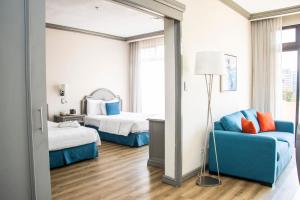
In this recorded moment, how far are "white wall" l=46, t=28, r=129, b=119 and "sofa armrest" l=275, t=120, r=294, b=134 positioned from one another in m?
4.36

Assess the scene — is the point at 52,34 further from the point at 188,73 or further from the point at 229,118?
the point at 229,118

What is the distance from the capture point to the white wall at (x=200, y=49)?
3363 mm

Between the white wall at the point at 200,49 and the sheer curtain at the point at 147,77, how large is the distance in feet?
8.42

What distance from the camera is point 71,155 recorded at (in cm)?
417

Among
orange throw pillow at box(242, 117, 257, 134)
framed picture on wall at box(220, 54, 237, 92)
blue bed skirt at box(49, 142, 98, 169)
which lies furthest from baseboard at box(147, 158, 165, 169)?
framed picture on wall at box(220, 54, 237, 92)

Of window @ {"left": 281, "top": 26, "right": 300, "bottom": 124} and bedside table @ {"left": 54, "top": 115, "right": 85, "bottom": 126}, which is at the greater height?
window @ {"left": 281, "top": 26, "right": 300, "bottom": 124}

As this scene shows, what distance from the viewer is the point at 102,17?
518 centimetres

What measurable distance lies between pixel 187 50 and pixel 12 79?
234 centimetres

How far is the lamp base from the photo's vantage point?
3246mm

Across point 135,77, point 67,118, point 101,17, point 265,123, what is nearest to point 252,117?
point 265,123

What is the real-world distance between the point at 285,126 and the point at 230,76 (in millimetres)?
1415

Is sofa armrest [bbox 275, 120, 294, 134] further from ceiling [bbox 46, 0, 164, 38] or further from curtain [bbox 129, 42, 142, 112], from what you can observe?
curtain [bbox 129, 42, 142, 112]

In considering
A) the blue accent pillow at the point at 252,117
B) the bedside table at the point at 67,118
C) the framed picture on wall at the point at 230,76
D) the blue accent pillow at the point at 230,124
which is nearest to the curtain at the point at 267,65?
the blue accent pillow at the point at 252,117

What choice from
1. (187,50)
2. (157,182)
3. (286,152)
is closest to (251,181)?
(286,152)
